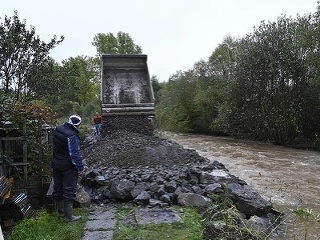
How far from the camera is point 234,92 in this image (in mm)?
22719

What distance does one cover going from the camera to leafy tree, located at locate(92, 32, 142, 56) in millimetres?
40656

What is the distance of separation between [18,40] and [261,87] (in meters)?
13.9

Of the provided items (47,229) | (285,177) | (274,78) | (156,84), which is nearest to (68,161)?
(47,229)

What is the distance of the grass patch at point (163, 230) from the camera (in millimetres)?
4434

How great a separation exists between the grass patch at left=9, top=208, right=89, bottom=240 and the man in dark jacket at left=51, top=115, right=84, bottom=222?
0.16m

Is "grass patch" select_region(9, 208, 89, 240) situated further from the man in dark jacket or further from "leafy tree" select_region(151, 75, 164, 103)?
"leafy tree" select_region(151, 75, 164, 103)

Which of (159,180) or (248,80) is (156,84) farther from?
→ (159,180)

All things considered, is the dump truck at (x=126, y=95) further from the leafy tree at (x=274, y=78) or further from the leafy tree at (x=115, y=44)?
the leafy tree at (x=115, y=44)

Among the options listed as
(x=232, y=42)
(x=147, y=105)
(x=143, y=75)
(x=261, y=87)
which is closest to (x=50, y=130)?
(x=147, y=105)

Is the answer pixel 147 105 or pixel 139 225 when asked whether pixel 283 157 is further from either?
pixel 139 225

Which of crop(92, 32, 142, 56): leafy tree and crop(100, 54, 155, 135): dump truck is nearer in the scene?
crop(100, 54, 155, 135): dump truck

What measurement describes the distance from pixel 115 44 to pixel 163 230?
3807 cm

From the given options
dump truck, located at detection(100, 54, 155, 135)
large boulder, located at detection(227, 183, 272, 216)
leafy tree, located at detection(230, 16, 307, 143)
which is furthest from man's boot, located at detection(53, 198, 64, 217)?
leafy tree, located at detection(230, 16, 307, 143)

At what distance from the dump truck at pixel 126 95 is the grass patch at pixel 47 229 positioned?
852 cm
